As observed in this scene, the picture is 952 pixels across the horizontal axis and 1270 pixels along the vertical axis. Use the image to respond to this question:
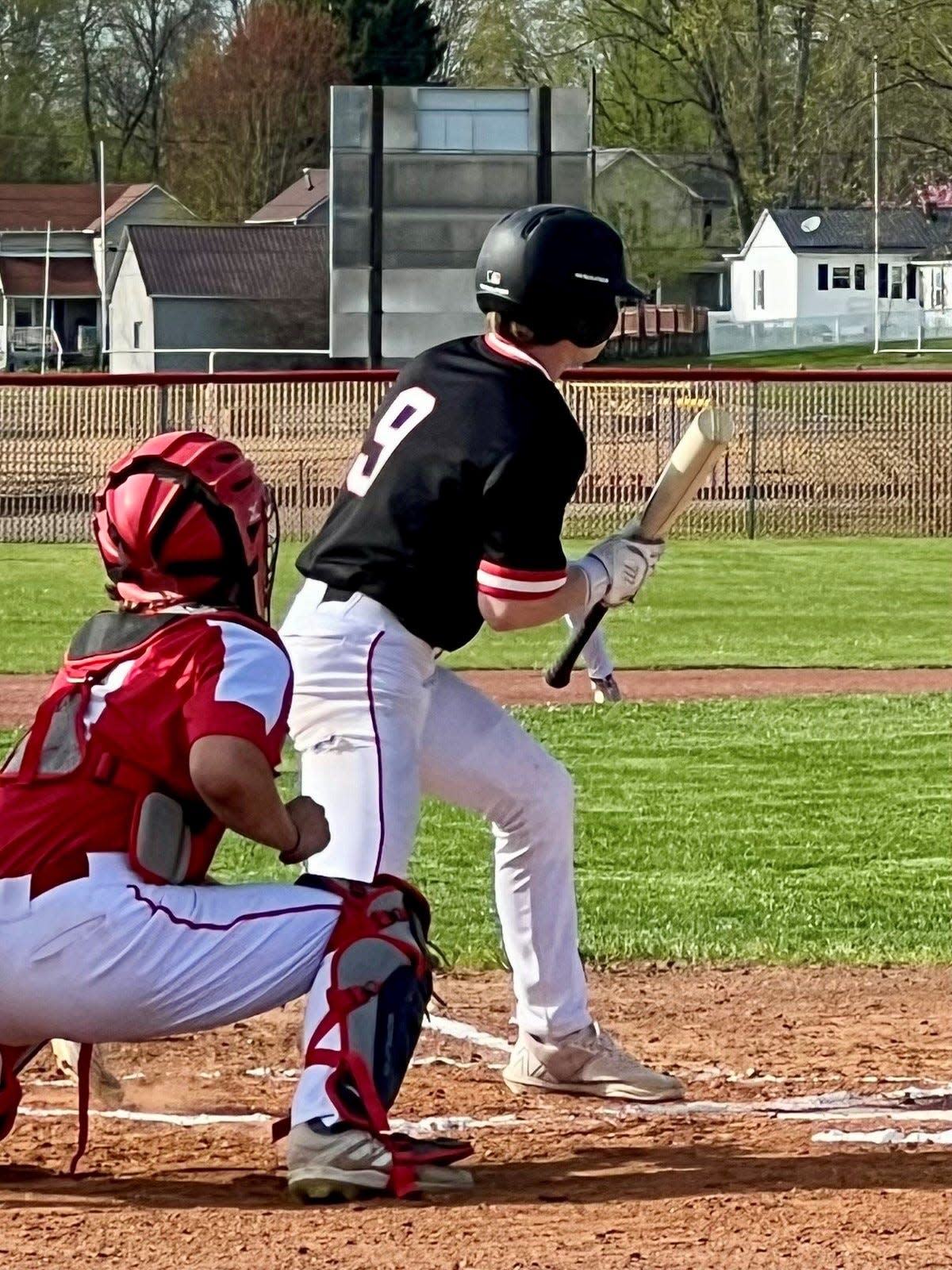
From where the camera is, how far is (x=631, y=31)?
6525cm

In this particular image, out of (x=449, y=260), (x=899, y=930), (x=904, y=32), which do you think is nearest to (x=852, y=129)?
(x=904, y=32)

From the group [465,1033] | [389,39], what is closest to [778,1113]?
[465,1033]

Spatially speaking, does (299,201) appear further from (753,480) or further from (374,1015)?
(374,1015)

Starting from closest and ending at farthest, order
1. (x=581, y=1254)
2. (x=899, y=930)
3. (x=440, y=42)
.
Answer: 1. (x=581, y=1254)
2. (x=899, y=930)
3. (x=440, y=42)

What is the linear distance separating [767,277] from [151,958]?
2889 inches

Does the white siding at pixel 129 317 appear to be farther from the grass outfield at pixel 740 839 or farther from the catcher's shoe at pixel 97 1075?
the catcher's shoe at pixel 97 1075

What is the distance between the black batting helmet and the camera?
14.5 feet

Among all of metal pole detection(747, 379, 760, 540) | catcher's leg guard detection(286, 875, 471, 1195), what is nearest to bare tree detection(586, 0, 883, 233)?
metal pole detection(747, 379, 760, 540)

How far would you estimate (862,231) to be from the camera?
75375 mm

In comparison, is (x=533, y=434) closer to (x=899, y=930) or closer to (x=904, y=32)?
(x=899, y=930)

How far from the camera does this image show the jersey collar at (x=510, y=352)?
14.5 ft

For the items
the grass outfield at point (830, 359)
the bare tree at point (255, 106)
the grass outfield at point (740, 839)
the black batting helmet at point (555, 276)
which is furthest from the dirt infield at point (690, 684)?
the bare tree at point (255, 106)

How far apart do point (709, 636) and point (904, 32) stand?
30.1 m

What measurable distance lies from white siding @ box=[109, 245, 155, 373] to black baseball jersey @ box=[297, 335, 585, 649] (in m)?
56.2
